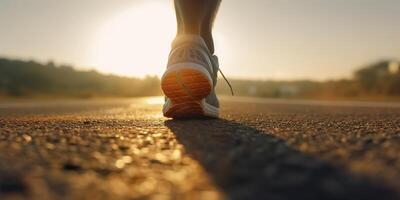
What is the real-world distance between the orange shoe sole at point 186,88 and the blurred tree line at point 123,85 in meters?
20.3

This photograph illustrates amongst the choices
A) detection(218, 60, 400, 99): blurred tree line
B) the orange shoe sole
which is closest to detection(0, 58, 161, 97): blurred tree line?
detection(218, 60, 400, 99): blurred tree line

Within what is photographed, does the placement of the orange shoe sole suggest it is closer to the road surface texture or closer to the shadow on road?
the road surface texture

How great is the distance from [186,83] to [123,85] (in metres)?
45.0

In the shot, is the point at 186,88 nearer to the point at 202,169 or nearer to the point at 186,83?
the point at 186,83

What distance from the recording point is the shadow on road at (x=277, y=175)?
679 millimetres

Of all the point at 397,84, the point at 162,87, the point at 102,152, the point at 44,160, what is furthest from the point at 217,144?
the point at 397,84

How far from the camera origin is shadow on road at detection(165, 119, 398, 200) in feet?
2.23

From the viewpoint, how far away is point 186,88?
7.07ft

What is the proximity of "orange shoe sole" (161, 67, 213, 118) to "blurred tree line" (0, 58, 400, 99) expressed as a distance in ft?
66.7

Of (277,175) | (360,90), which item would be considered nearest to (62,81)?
(360,90)

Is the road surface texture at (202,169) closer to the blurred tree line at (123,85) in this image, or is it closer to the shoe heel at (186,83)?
the shoe heel at (186,83)

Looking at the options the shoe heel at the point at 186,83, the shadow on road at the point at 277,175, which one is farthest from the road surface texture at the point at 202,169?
the shoe heel at the point at 186,83

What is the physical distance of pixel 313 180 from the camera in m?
0.75

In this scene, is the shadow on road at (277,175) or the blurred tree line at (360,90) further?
the blurred tree line at (360,90)
